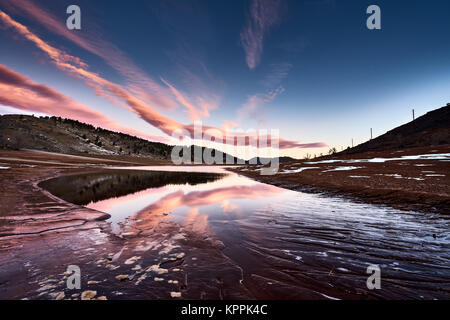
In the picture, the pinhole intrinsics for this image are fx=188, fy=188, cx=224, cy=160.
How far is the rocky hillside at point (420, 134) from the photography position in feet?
280

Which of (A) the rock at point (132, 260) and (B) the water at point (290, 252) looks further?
(A) the rock at point (132, 260)

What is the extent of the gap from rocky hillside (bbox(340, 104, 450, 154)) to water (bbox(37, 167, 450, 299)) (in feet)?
359

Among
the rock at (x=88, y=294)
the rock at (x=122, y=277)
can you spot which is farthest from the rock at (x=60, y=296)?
the rock at (x=122, y=277)

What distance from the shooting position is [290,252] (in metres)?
7.13

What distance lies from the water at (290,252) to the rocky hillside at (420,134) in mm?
109486

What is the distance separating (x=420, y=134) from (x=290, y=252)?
5256 inches

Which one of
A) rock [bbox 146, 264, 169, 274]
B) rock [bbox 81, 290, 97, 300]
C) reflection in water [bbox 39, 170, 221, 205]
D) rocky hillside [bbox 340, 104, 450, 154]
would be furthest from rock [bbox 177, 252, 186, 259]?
Answer: rocky hillside [bbox 340, 104, 450, 154]

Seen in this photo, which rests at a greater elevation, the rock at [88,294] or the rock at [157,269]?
the rock at [88,294]

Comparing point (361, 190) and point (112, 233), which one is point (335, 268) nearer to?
point (112, 233)

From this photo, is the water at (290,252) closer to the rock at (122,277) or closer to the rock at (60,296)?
the rock at (122,277)

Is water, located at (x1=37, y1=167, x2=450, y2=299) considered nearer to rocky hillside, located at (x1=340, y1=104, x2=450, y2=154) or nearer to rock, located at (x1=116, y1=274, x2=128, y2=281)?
rock, located at (x1=116, y1=274, x2=128, y2=281)

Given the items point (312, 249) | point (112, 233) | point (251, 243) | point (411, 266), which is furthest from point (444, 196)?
point (112, 233)
